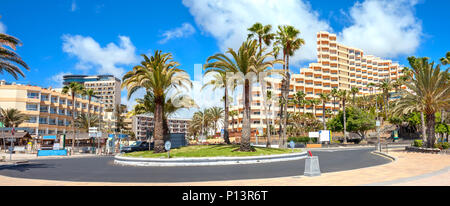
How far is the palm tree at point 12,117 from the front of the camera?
6019 cm

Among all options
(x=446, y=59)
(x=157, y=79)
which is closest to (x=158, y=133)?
(x=157, y=79)

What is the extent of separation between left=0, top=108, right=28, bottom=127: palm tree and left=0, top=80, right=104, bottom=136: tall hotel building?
74.1 inches

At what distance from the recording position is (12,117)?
6072cm

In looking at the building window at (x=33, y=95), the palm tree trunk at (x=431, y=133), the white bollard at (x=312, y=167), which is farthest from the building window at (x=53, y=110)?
the white bollard at (x=312, y=167)

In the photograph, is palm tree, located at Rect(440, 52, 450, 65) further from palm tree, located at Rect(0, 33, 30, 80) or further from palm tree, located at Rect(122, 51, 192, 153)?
palm tree, located at Rect(0, 33, 30, 80)

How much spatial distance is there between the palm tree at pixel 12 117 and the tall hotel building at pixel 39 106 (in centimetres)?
188

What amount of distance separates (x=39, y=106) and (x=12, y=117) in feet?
34.8

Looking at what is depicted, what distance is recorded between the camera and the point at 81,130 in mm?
88188

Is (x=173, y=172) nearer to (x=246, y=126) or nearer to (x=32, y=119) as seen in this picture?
(x=246, y=126)

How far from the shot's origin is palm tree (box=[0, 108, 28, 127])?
197 ft

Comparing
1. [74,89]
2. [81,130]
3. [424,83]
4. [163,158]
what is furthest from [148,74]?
[81,130]

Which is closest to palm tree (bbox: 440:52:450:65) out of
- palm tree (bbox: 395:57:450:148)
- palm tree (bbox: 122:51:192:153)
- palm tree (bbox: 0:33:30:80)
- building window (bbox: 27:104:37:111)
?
palm tree (bbox: 395:57:450:148)
